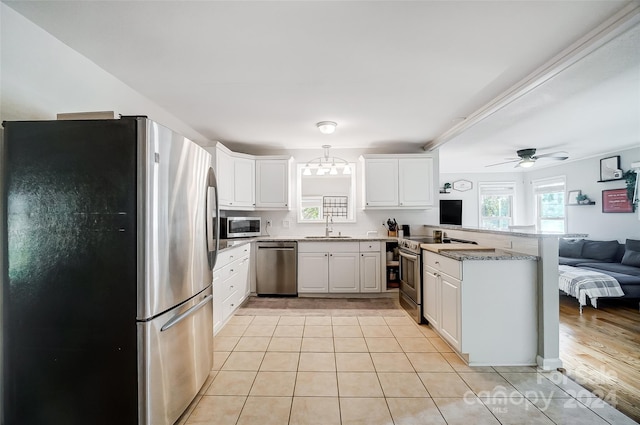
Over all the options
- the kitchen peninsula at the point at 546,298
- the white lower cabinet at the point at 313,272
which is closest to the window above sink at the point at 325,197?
the white lower cabinet at the point at 313,272

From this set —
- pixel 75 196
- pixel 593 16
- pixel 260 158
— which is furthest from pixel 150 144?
pixel 260 158

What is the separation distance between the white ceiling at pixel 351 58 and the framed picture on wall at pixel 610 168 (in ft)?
6.25

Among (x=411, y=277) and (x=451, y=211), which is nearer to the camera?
(x=411, y=277)

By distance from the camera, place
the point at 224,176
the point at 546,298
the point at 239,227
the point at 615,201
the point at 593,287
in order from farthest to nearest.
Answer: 1. the point at 615,201
2. the point at 239,227
3. the point at 224,176
4. the point at 593,287
5. the point at 546,298

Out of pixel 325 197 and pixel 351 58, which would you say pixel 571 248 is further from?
pixel 351 58

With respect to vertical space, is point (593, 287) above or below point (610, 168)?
below

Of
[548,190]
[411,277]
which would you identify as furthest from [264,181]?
[548,190]

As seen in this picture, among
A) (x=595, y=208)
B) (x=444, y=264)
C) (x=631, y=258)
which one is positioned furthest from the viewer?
(x=595, y=208)

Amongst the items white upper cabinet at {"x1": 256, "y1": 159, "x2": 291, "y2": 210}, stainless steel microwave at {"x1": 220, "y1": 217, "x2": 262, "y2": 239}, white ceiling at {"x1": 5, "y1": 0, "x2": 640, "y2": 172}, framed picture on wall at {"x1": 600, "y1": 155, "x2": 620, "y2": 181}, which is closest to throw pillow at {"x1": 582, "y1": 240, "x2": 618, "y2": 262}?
framed picture on wall at {"x1": 600, "y1": 155, "x2": 620, "y2": 181}

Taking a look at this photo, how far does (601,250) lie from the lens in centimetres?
488

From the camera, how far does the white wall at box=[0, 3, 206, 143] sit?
5.12ft

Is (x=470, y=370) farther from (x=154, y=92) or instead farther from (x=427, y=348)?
(x=154, y=92)

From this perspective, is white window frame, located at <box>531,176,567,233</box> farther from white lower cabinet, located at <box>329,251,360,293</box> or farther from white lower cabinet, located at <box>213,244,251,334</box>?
white lower cabinet, located at <box>213,244,251,334</box>

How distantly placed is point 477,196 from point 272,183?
18.7 feet
